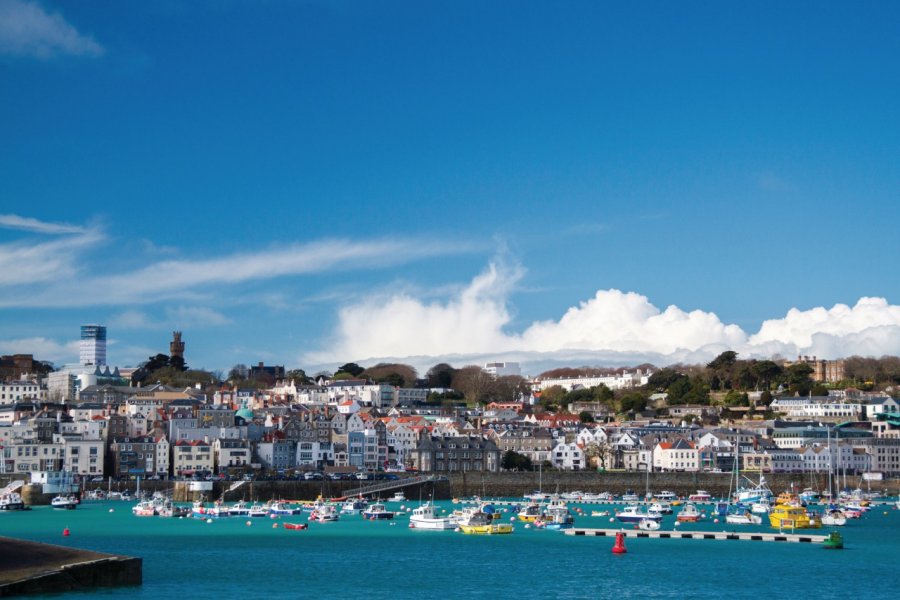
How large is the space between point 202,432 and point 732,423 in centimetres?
5539

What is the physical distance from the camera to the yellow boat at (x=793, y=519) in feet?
211

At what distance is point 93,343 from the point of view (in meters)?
192

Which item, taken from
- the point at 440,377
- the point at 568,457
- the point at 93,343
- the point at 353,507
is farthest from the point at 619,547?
the point at 93,343

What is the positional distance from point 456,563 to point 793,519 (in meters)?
22.6

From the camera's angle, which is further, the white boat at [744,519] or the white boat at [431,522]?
the white boat at [744,519]

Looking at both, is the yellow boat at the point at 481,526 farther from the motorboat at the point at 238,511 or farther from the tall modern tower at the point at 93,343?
the tall modern tower at the point at 93,343

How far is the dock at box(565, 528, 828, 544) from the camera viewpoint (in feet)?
193

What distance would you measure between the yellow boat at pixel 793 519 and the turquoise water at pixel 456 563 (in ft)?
4.34

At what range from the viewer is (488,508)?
248ft

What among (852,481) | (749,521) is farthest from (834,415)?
(749,521)

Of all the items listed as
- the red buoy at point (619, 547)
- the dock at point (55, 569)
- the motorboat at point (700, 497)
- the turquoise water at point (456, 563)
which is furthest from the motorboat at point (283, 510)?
the dock at point (55, 569)

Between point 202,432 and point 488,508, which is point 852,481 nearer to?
point 488,508

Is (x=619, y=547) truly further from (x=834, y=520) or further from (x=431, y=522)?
(x=834, y=520)

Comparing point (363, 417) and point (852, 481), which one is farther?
point (363, 417)
